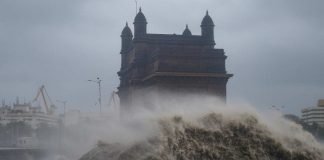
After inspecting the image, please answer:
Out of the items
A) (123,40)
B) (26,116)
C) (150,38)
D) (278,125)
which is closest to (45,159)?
(123,40)

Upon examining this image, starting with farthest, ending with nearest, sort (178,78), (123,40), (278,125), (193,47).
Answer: (123,40) → (193,47) → (178,78) → (278,125)

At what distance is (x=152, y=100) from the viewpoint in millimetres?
40875

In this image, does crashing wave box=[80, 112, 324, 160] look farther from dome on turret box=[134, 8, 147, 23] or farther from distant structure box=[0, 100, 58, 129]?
distant structure box=[0, 100, 58, 129]

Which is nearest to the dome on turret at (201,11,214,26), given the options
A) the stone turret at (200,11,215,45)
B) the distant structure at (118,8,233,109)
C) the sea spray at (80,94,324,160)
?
the stone turret at (200,11,215,45)

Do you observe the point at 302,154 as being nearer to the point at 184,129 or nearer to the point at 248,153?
the point at 248,153

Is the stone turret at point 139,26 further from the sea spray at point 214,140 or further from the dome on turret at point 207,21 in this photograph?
the sea spray at point 214,140

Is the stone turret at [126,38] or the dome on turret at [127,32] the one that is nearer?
the stone turret at [126,38]

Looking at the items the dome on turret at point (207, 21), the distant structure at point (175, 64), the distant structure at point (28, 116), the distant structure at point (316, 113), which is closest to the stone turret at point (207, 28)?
the dome on turret at point (207, 21)

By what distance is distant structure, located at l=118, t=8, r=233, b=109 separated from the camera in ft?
131

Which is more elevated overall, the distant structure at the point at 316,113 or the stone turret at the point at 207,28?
the stone turret at the point at 207,28

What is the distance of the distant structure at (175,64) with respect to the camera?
131 feet

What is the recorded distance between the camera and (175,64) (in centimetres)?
4012

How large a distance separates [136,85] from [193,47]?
18.6ft

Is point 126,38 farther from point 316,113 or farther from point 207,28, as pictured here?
point 316,113
